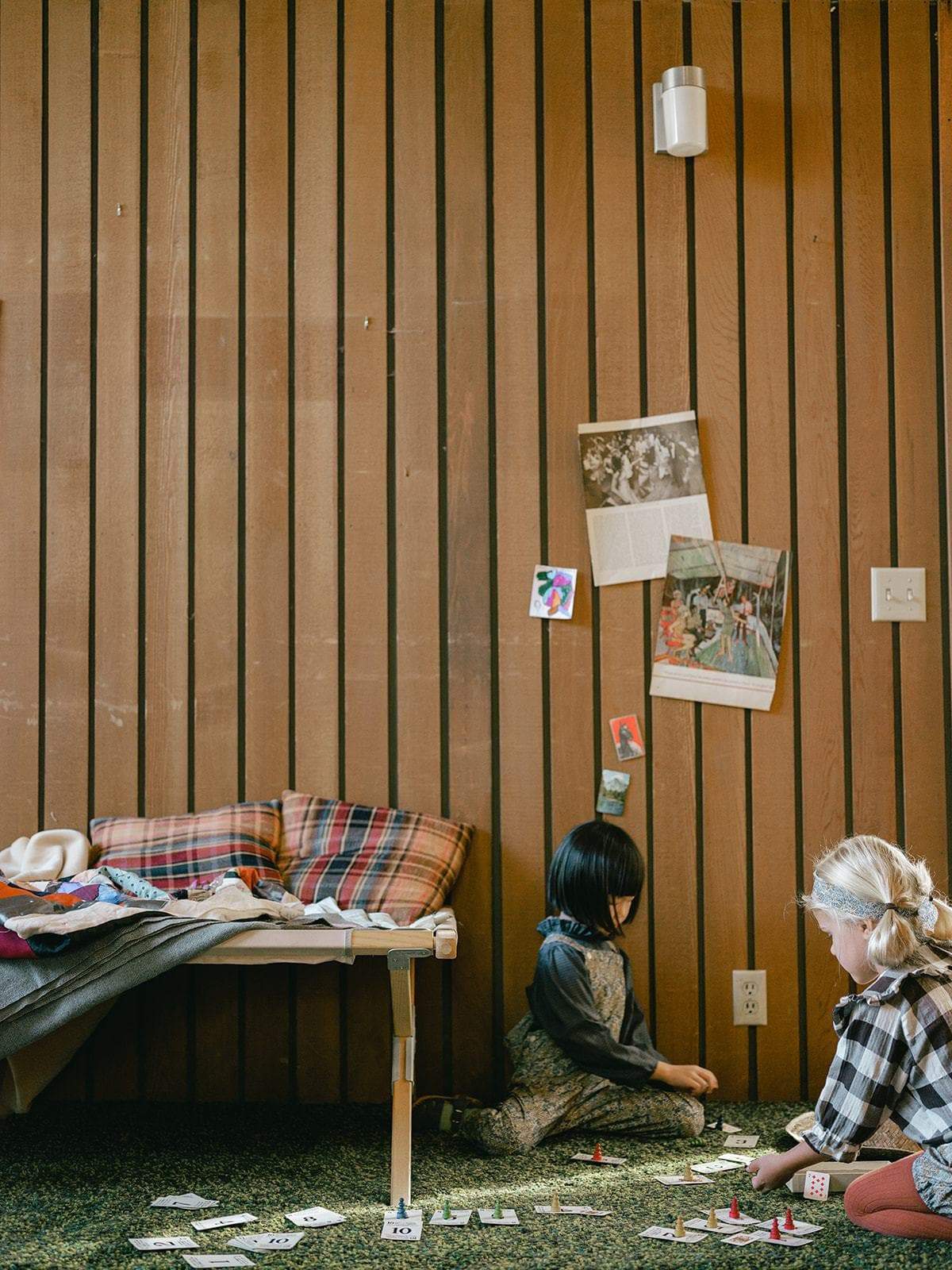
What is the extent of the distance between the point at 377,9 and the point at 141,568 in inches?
59.4

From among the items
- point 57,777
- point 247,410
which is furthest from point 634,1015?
point 247,410

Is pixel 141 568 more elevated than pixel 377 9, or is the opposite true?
pixel 377 9

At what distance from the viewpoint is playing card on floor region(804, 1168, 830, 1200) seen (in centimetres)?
217

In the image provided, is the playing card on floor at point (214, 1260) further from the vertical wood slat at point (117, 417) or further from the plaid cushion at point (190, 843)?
the vertical wood slat at point (117, 417)

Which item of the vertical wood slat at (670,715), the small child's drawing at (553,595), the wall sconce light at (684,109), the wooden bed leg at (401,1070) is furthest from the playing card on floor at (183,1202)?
the wall sconce light at (684,109)

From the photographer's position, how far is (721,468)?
9.89ft

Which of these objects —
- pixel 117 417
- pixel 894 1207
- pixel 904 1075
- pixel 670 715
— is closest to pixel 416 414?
pixel 117 417

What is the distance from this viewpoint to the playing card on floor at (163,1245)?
1911 millimetres

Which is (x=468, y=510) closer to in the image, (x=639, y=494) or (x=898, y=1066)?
(x=639, y=494)

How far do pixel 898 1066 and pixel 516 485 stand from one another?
1.63 metres

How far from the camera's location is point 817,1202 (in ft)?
7.04

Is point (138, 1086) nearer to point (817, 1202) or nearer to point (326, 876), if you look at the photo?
point (326, 876)

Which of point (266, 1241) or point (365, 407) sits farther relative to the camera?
point (365, 407)

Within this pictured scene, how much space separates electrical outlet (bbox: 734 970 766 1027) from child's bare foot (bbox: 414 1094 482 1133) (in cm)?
66
